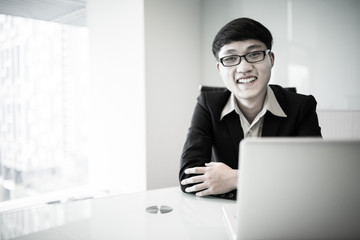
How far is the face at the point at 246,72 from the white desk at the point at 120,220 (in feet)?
1.97

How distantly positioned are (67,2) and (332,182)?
11.0ft

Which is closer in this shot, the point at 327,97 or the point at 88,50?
Answer: the point at 327,97

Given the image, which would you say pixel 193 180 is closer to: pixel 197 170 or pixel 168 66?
pixel 197 170

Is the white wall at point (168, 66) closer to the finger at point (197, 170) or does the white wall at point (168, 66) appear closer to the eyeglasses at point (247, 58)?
the eyeglasses at point (247, 58)

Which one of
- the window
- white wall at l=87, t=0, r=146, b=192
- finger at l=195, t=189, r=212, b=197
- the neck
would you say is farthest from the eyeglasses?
the window

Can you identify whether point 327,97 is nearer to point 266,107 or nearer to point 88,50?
point 266,107

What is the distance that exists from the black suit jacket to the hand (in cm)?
19

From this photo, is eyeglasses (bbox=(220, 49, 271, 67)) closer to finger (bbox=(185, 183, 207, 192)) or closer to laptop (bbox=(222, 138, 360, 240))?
finger (bbox=(185, 183, 207, 192))

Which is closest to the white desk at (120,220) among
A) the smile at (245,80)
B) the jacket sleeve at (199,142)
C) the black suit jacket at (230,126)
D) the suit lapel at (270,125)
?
the jacket sleeve at (199,142)

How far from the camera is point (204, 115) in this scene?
150 cm

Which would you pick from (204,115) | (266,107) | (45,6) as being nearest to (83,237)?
(204,115)

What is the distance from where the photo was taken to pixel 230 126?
143 centimetres

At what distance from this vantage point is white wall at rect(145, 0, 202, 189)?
2.92 m

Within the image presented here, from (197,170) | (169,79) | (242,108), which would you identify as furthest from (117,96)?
(197,170)
